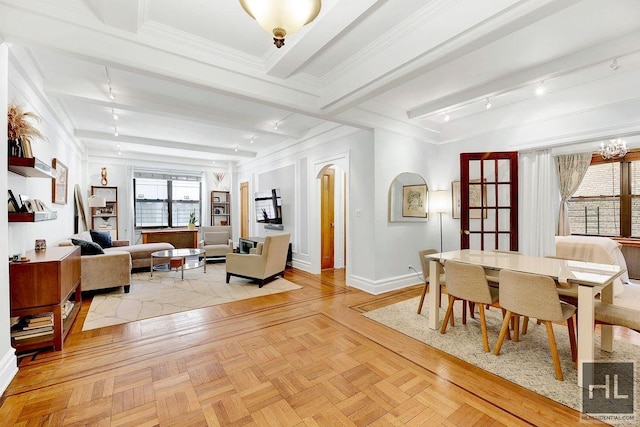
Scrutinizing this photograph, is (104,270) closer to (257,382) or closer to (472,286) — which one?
(257,382)

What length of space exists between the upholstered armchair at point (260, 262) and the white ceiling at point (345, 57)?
85.9 inches

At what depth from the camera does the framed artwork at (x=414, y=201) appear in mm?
4730

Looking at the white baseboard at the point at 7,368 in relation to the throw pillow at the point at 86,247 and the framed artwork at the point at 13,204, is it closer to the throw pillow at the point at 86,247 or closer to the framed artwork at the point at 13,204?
the framed artwork at the point at 13,204

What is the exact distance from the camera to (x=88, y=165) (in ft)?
23.9

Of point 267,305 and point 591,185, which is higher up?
point 591,185

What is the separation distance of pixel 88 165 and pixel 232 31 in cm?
699

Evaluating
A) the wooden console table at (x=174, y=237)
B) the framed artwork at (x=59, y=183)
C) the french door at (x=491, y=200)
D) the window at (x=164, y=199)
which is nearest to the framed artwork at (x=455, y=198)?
the french door at (x=491, y=200)

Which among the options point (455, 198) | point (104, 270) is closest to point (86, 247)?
point (104, 270)

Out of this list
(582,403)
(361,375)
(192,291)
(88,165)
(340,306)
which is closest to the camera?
(582,403)

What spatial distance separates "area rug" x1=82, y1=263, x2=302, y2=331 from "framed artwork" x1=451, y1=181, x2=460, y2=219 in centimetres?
310

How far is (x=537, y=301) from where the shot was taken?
218 cm

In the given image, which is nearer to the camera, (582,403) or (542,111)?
(582,403)

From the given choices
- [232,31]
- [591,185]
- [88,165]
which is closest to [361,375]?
[232,31]

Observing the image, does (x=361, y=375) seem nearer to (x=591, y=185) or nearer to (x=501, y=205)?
(x=501, y=205)
